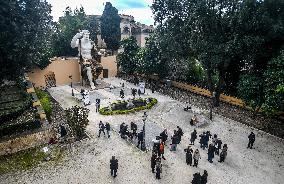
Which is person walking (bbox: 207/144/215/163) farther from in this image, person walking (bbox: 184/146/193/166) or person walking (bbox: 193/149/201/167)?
person walking (bbox: 184/146/193/166)

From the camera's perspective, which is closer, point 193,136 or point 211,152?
point 211,152

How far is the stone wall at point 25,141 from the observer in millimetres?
18422

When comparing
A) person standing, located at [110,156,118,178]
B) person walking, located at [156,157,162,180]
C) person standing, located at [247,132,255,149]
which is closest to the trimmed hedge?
person standing, located at [110,156,118,178]

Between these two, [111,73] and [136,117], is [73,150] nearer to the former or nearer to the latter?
[136,117]

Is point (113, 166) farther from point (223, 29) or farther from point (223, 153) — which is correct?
point (223, 29)

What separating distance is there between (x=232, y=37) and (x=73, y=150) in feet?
50.2

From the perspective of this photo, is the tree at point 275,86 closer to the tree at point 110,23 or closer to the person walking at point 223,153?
the person walking at point 223,153

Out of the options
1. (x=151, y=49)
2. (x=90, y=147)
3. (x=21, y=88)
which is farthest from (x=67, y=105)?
(x=151, y=49)

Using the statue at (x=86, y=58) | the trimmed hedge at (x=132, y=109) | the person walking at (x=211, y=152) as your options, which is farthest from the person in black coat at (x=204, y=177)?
the statue at (x=86, y=58)

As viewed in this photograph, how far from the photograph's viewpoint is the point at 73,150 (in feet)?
62.7

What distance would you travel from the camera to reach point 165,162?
17.6 metres

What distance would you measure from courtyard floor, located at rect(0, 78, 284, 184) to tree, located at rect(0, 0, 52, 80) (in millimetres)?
7016

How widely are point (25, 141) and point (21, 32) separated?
291 inches

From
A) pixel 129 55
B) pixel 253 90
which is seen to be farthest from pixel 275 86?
pixel 129 55
